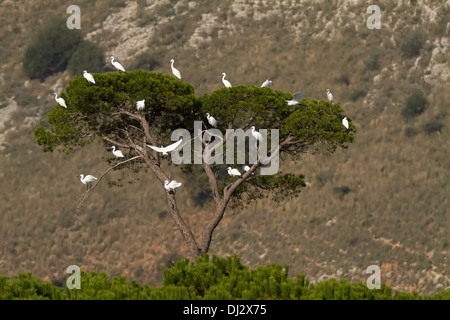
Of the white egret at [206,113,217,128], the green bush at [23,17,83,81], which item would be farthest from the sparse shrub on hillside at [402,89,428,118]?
the green bush at [23,17,83,81]

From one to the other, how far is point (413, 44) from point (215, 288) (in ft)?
182

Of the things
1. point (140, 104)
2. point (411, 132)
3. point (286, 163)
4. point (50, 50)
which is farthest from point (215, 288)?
point (50, 50)

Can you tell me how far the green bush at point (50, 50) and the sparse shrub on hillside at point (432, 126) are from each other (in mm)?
39067

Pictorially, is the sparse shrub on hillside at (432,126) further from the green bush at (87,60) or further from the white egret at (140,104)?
the white egret at (140,104)

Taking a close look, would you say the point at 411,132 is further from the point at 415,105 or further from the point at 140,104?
the point at 140,104

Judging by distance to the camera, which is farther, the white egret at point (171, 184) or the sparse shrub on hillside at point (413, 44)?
the sparse shrub on hillside at point (413, 44)

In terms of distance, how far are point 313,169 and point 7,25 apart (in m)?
44.4

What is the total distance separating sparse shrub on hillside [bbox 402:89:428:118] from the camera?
242ft

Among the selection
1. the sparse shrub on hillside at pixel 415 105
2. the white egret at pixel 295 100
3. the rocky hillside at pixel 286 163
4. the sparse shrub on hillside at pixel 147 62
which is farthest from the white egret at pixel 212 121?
the sparse shrub on hillside at pixel 147 62

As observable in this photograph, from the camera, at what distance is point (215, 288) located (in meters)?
28.1

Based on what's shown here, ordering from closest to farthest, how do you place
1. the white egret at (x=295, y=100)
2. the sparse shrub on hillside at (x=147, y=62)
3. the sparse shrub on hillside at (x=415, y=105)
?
1. the white egret at (x=295, y=100)
2. the sparse shrub on hillside at (x=415, y=105)
3. the sparse shrub on hillside at (x=147, y=62)

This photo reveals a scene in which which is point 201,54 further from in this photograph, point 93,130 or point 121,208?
point 93,130

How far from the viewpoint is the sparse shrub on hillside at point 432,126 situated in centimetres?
7131

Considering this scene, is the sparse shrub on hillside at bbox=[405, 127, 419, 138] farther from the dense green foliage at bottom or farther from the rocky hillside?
the dense green foliage at bottom
